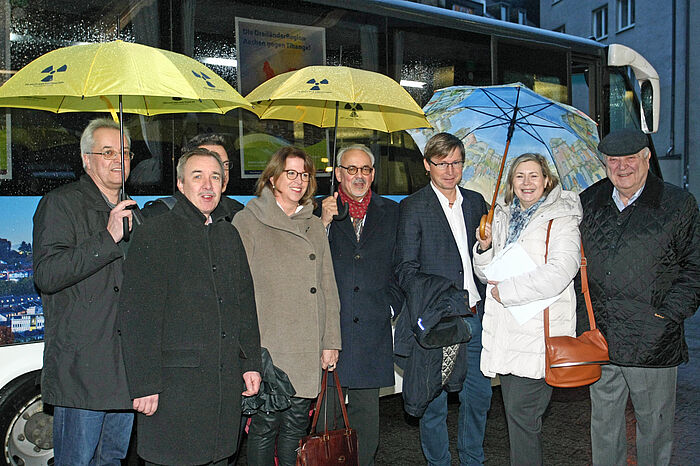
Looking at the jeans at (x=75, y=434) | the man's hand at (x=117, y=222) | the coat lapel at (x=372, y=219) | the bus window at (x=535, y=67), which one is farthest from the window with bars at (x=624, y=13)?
the jeans at (x=75, y=434)

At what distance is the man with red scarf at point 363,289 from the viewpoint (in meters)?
4.06

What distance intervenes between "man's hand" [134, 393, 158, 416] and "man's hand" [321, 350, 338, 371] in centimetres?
111

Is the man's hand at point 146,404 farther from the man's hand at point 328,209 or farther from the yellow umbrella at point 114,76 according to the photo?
the man's hand at point 328,209

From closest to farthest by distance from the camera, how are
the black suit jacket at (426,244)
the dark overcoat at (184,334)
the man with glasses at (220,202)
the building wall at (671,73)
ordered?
the dark overcoat at (184,334), the man with glasses at (220,202), the black suit jacket at (426,244), the building wall at (671,73)

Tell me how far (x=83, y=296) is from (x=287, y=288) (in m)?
1.05

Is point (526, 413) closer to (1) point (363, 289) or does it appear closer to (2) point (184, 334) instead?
(1) point (363, 289)

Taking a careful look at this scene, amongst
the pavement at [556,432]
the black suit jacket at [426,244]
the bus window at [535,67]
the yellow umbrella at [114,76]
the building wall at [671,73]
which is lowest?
the pavement at [556,432]

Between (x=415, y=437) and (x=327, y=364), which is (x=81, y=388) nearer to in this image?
(x=327, y=364)

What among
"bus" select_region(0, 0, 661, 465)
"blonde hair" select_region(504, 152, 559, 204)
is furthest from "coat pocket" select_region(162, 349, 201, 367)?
"blonde hair" select_region(504, 152, 559, 204)

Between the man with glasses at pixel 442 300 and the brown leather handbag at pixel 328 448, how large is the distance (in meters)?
0.41

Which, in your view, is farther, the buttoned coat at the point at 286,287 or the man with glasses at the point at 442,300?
the man with glasses at the point at 442,300

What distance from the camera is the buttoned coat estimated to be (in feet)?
12.2

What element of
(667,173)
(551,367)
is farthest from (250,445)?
(667,173)

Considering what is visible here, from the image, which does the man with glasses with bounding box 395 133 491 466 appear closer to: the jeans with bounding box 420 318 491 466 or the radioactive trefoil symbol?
the jeans with bounding box 420 318 491 466
